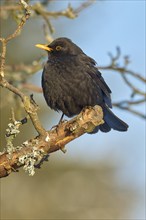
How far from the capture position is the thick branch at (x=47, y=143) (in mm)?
5477

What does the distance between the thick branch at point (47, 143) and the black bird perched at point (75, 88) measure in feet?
5.12

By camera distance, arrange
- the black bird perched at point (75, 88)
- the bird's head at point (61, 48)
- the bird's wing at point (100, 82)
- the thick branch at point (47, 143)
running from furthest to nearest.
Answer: the bird's head at point (61, 48), the bird's wing at point (100, 82), the black bird perched at point (75, 88), the thick branch at point (47, 143)

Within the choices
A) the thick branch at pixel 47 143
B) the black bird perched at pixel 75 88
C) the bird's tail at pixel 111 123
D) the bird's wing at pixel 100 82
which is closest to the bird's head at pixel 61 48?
the black bird perched at pixel 75 88

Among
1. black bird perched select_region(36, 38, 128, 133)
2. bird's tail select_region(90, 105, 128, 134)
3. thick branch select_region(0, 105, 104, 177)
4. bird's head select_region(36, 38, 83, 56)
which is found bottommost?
thick branch select_region(0, 105, 104, 177)

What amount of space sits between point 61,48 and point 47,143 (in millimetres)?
2647

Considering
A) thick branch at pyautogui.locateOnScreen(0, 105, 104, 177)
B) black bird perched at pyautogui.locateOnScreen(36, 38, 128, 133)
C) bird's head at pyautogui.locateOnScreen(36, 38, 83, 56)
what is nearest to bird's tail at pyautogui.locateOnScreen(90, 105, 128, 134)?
black bird perched at pyautogui.locateOnScreen(36, 38, 128, 133)

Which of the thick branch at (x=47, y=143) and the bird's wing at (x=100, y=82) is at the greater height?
the bird's wing at (x=100, y=82)

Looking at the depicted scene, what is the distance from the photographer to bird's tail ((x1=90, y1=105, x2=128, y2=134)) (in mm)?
7445

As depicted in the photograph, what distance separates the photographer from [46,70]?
7.54m

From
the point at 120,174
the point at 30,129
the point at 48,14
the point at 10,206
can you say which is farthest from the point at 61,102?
the point at 120,174

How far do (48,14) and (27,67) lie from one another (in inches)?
21.9

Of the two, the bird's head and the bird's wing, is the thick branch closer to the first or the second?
the bird's wing

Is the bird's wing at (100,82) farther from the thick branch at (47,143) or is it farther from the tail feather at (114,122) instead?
the thick branch at (47,143)

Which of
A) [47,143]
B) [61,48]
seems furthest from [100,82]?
[47,143]
